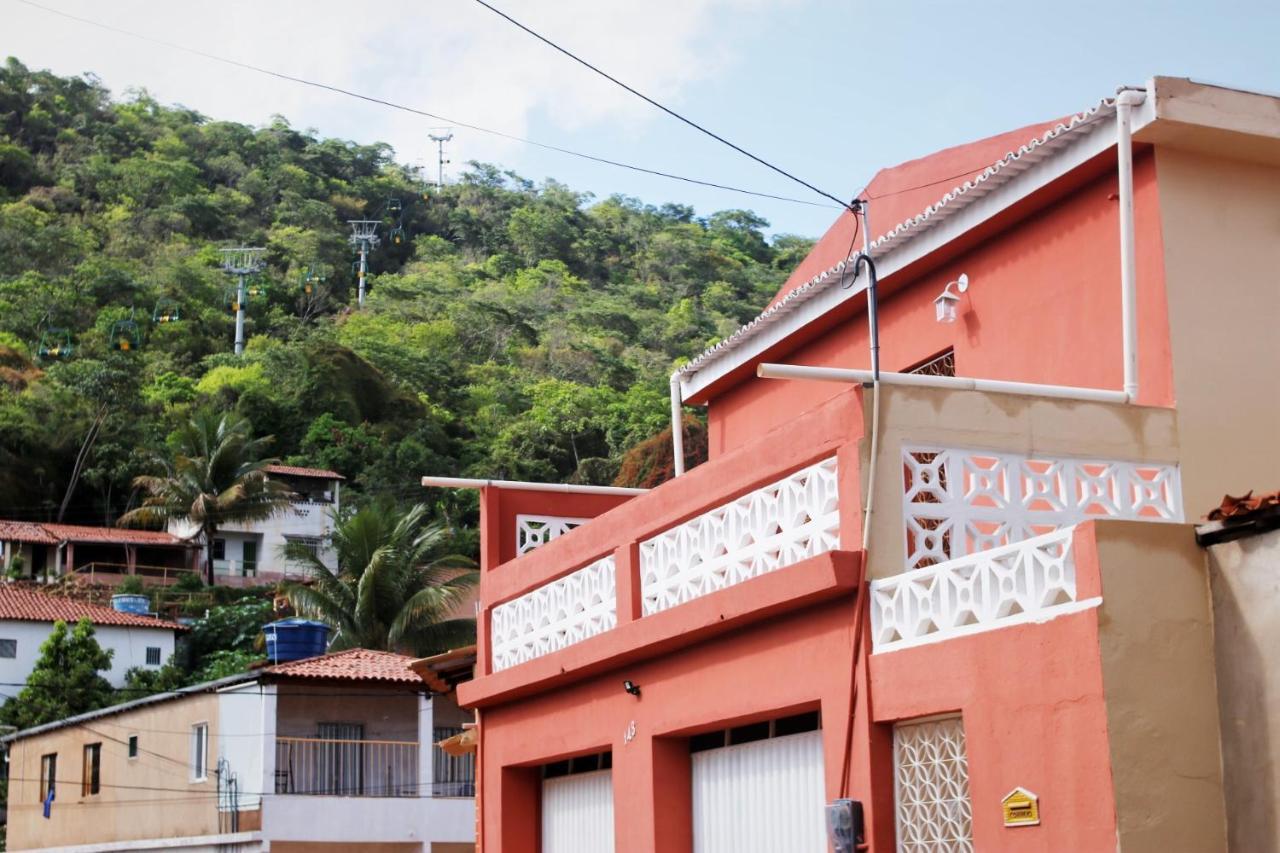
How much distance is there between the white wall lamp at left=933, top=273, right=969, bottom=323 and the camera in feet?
38.7

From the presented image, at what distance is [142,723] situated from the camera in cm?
2847

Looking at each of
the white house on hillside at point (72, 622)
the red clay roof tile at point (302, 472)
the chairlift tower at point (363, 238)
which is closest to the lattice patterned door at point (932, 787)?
the white house on hillside at point (72, 622)

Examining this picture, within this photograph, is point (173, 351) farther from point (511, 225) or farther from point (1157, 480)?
point (1157, 480)

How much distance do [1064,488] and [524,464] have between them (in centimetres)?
5245

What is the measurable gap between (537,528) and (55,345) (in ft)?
197

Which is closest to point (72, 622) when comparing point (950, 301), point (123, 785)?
point (123, 785)

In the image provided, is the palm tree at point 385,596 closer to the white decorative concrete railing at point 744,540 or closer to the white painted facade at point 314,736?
the white painted facade at point 314,736

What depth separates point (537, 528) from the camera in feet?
44.8

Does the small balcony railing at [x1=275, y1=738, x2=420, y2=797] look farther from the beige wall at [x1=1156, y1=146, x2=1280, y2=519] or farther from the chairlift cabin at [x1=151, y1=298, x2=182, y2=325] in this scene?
the chairlift cabin at [x1=151, y1=298, x2=182, y2=325]

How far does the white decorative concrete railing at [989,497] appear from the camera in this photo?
880 cm

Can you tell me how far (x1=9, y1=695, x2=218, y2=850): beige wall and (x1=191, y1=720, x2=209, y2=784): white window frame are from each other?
0.36ft

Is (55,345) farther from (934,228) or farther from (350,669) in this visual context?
(934,228)

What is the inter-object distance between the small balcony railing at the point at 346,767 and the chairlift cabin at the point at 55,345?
4549 centimetres

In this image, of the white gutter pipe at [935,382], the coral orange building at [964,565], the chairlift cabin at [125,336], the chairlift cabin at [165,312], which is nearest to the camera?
the coral orange building at [964,565]
